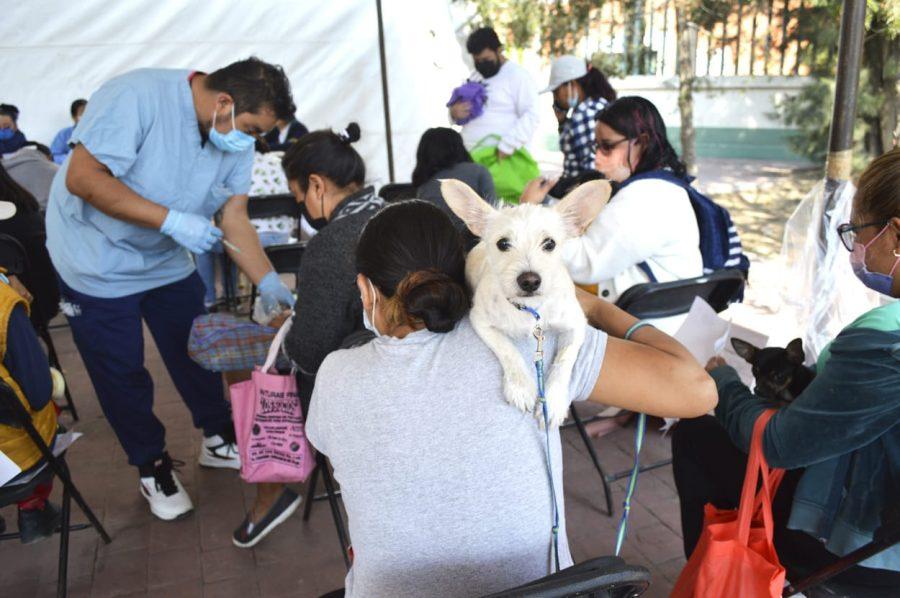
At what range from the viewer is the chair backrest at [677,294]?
2.62m

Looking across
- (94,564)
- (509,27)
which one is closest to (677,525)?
(94,564)

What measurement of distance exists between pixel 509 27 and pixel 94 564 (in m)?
10.7

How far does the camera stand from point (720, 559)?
166 cm

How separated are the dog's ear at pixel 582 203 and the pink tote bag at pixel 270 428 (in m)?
1.19

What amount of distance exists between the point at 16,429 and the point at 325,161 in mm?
1330

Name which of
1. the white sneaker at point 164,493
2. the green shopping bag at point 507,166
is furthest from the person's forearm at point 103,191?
the green shopping bag at point 507,166

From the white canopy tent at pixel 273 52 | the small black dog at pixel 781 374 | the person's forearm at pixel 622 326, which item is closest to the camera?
the person's forearm at pixel 622 326

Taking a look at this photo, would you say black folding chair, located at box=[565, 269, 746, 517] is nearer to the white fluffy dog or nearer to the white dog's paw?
the white fluffy dog

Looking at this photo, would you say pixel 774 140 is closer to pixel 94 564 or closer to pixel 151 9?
pixel 151 9

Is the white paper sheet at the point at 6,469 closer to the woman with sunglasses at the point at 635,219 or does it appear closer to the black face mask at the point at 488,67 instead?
the woman with sunglasses at the point at 635,219

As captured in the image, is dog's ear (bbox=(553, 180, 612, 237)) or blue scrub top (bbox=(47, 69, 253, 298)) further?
blue scrub top (bbox=(47, 69, 253, 298))

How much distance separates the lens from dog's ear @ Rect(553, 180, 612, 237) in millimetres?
1679

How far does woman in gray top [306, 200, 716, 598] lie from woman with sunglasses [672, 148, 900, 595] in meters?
0.45

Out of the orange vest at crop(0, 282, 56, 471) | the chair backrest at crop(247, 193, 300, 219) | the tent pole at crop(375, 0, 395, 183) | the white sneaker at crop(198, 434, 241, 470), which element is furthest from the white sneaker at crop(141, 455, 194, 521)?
the tent pole at crop(375, 0, 395, 183)
